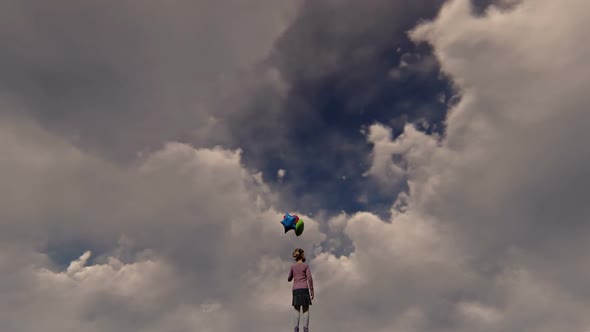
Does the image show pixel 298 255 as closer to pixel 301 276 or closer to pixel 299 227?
pixel 301 276

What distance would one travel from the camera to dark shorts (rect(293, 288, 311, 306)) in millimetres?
16375

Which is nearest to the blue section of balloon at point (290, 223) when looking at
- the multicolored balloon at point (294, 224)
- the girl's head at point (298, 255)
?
the multicolored balloon at point (294, 224)

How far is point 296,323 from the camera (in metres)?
16.5

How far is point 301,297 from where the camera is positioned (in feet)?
53.9

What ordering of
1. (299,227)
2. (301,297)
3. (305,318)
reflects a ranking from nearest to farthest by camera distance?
(305,318), (301,297), (299,227)

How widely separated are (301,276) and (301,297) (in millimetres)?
874

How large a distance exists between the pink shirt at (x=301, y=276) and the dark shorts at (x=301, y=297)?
17 cm

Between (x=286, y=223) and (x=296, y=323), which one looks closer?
(x=296, y=323)

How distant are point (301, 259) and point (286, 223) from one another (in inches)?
156

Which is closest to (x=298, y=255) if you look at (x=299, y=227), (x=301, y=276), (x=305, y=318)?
(x=301, y=276)

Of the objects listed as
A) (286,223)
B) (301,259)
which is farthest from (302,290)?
(286,223)

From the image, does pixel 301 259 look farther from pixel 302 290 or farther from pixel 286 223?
pixel 286 223

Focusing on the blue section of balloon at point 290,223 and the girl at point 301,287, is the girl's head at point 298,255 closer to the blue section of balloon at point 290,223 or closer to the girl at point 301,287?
the girl at point 301,287

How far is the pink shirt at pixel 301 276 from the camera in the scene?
16611 millimetres
